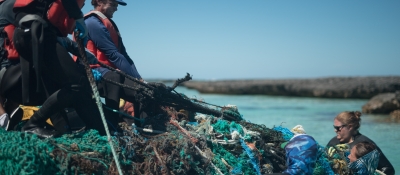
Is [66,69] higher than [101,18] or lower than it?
lower

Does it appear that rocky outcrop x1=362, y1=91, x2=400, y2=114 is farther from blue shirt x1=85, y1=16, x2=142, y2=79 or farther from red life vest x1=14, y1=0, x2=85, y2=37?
red life vest x1=14, y1=0, x2=85, y2=37

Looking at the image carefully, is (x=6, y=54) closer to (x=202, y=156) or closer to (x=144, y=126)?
(x=144, y=126)

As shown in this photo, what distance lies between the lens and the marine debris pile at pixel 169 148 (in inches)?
141

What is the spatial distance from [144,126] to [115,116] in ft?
1.13

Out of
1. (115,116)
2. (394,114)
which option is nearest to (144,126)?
(115,116)

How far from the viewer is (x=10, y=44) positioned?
402 centimetres

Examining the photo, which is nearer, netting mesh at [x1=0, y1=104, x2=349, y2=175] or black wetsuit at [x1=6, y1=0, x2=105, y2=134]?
netting mesh at [x1=0, y1=104, x2=349, y2=175]

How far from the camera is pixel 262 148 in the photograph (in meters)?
4.79

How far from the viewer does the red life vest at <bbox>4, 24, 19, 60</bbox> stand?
4.00 metres

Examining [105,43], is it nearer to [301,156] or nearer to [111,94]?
[111,94]

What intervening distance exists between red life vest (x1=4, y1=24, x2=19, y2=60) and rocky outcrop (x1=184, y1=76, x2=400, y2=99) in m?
26.7

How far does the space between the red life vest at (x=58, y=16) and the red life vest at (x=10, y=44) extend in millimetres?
221

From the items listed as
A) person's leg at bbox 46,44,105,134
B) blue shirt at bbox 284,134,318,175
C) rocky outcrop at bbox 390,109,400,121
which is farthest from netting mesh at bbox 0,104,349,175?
rocky outcrop at bbox 390,109,400,121

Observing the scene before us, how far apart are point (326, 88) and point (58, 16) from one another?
102 feet
